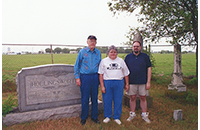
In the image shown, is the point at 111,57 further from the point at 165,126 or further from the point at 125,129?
the point at 165,126

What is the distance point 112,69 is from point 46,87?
1.67 m

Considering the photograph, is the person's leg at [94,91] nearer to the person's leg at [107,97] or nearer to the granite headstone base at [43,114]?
the person's leg at [107,97]

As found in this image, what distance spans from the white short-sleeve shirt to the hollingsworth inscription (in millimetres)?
1031

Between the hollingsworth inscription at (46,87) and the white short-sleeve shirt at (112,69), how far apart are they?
1031 millimetres

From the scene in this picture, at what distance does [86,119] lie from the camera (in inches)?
161

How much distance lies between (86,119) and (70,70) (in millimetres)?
1238

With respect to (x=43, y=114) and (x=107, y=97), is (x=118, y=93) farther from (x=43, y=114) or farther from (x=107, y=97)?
(x=43, y=114)

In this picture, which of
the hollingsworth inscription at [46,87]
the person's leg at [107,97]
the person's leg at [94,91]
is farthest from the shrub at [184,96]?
the hollingsworth inscription at [46,87]

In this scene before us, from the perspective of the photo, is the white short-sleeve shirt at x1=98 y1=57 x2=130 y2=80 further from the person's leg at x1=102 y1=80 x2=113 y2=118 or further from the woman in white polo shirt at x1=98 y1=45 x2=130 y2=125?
the person's leg at x1=102 y1=80 x2=113 y2=118

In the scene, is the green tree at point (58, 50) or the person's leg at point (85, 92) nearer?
the person's leg at point (85, 92)

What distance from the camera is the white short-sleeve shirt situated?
3619 millimetres

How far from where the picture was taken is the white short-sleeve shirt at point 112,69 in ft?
11.9

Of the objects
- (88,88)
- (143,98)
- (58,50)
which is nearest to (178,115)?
(143,98)

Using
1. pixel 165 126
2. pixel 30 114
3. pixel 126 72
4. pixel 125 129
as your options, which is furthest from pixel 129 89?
pixel 30 114
